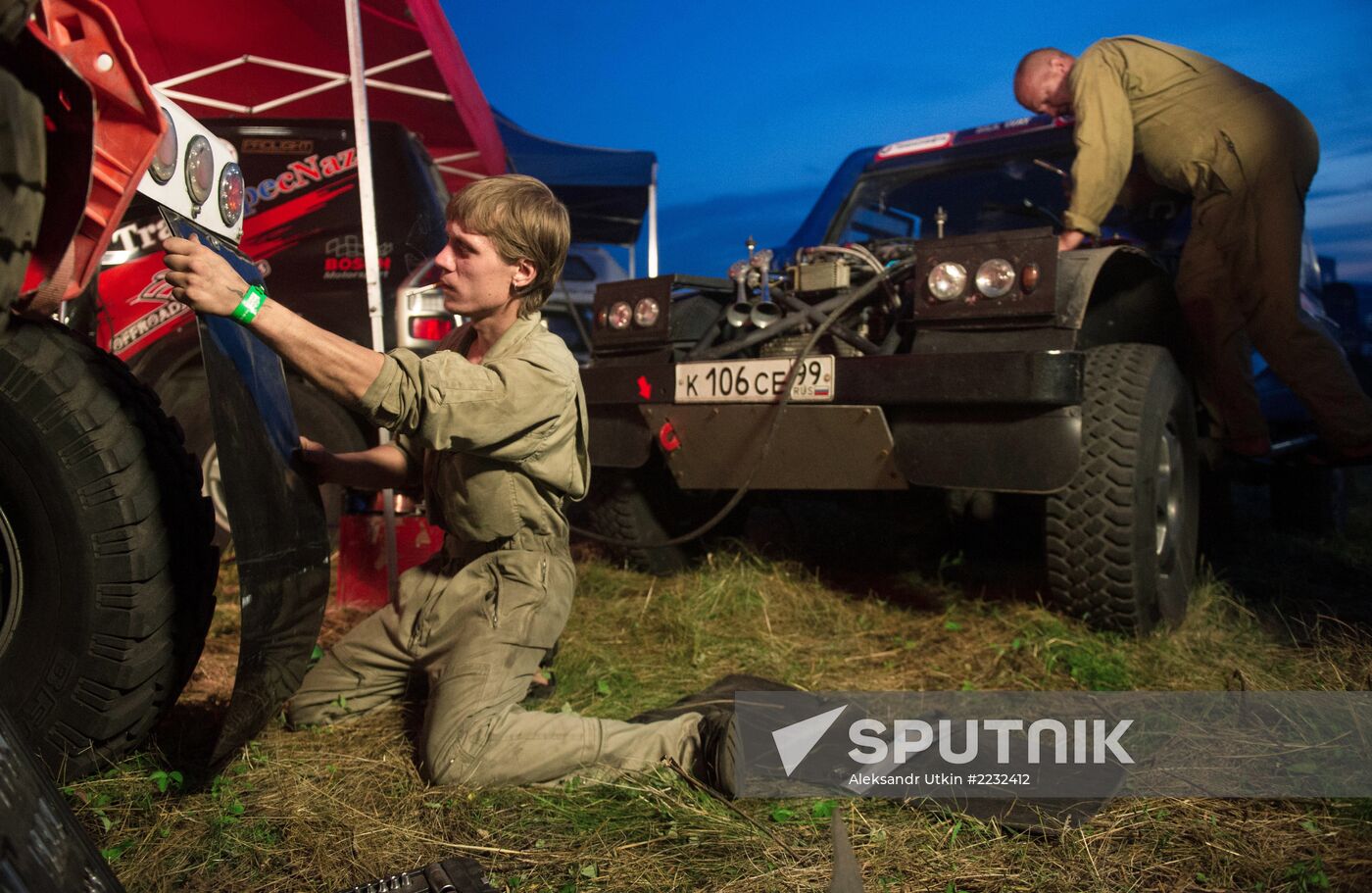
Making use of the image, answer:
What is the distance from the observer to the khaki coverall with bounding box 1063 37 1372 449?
3209 millimetres

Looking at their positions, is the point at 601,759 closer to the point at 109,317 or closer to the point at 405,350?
the point at 405,350

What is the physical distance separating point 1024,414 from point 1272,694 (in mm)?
882

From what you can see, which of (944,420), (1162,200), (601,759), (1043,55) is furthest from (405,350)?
(1162,200)

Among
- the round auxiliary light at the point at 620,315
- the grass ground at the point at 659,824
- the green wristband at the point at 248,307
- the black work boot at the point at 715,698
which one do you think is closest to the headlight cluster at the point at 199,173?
the green wristband at the point at 248,307

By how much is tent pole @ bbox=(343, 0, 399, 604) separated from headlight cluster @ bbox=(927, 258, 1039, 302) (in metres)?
1.64

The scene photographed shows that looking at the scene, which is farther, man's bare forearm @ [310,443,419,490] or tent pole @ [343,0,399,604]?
tent pole @ [343,0,399,604]

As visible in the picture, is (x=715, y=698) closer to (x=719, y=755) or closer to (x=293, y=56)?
(x=719, y=755)

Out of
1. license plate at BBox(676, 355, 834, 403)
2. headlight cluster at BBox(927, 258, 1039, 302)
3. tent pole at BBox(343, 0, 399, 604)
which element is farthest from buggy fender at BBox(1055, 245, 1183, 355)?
tent pole at BBox(343, 0, 399, 604)

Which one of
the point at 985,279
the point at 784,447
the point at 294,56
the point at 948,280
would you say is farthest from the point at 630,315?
the point at 294,56

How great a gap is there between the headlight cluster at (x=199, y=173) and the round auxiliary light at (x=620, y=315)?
160 cm

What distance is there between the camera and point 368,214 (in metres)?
2.93

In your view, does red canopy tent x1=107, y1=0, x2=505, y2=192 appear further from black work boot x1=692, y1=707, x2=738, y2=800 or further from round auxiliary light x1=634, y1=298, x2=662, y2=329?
black work boot x1=692, y1=707, x2=738, y2=800

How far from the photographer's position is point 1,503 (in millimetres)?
1599

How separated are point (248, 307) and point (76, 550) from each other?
0.51 meters
